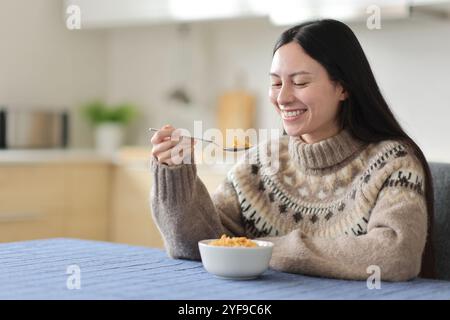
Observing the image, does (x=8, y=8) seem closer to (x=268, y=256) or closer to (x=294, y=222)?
(x=294, y=222)

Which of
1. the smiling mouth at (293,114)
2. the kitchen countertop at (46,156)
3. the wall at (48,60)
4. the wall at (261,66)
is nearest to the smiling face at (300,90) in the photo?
the smiling mouth at (293,114)

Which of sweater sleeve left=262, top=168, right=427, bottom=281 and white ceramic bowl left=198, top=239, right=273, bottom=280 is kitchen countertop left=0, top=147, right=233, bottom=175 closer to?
sweater sleeve left=262, top=168, right=427, bottom=281

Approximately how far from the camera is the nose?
1707mm

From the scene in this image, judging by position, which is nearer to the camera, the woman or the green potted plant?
the woman

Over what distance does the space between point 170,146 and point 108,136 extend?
8.72 ft

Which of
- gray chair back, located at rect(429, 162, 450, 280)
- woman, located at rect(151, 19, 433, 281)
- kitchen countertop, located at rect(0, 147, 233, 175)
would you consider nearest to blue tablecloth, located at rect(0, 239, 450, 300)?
woman, located at rect(151, 19, 433, 281)

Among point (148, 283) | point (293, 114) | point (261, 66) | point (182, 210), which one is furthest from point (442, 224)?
point (261, 66)

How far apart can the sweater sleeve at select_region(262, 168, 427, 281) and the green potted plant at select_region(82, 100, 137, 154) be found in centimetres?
274

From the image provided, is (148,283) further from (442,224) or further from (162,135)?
(442,224)

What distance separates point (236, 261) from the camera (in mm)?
1369

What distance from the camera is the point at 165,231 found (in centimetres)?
171

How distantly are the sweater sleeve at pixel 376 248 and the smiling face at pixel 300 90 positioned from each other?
0.85 feet

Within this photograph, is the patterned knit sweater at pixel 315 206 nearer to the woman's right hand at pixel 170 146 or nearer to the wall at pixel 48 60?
the woman's right hand at pixel 170 146

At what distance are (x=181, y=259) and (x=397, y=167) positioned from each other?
47 cm
